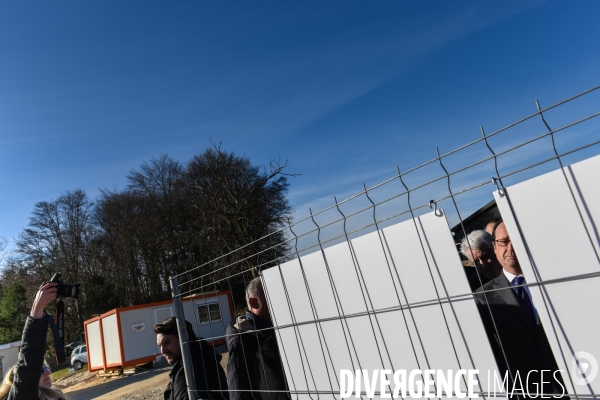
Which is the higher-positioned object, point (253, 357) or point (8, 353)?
point (8, 353)

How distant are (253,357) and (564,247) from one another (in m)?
2.01

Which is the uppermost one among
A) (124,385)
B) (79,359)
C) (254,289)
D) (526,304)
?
(254,289)

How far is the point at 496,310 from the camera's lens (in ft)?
5.19

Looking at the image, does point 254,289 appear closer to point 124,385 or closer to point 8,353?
point 124,385

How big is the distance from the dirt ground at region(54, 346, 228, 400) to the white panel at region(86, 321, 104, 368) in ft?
2.02

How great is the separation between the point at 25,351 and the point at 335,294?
1.66 m

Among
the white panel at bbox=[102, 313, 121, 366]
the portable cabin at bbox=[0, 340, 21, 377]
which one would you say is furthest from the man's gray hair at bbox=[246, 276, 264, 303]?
the portable cabin at bbox=[0, 340, 21, 377]

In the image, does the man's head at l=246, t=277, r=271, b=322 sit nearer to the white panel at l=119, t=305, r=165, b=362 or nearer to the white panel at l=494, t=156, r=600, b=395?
the white panel at l=494, t=156, r=600, b=395

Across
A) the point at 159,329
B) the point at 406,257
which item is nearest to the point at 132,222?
the point at 159,329

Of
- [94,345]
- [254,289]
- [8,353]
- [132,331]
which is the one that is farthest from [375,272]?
[8,353]

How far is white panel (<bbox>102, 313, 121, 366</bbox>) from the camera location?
1680 centimetres

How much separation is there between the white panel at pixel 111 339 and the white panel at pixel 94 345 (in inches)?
27.8

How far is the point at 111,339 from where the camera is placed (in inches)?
→ 685

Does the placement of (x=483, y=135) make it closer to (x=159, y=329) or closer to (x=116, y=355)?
(x=159, y=329)
